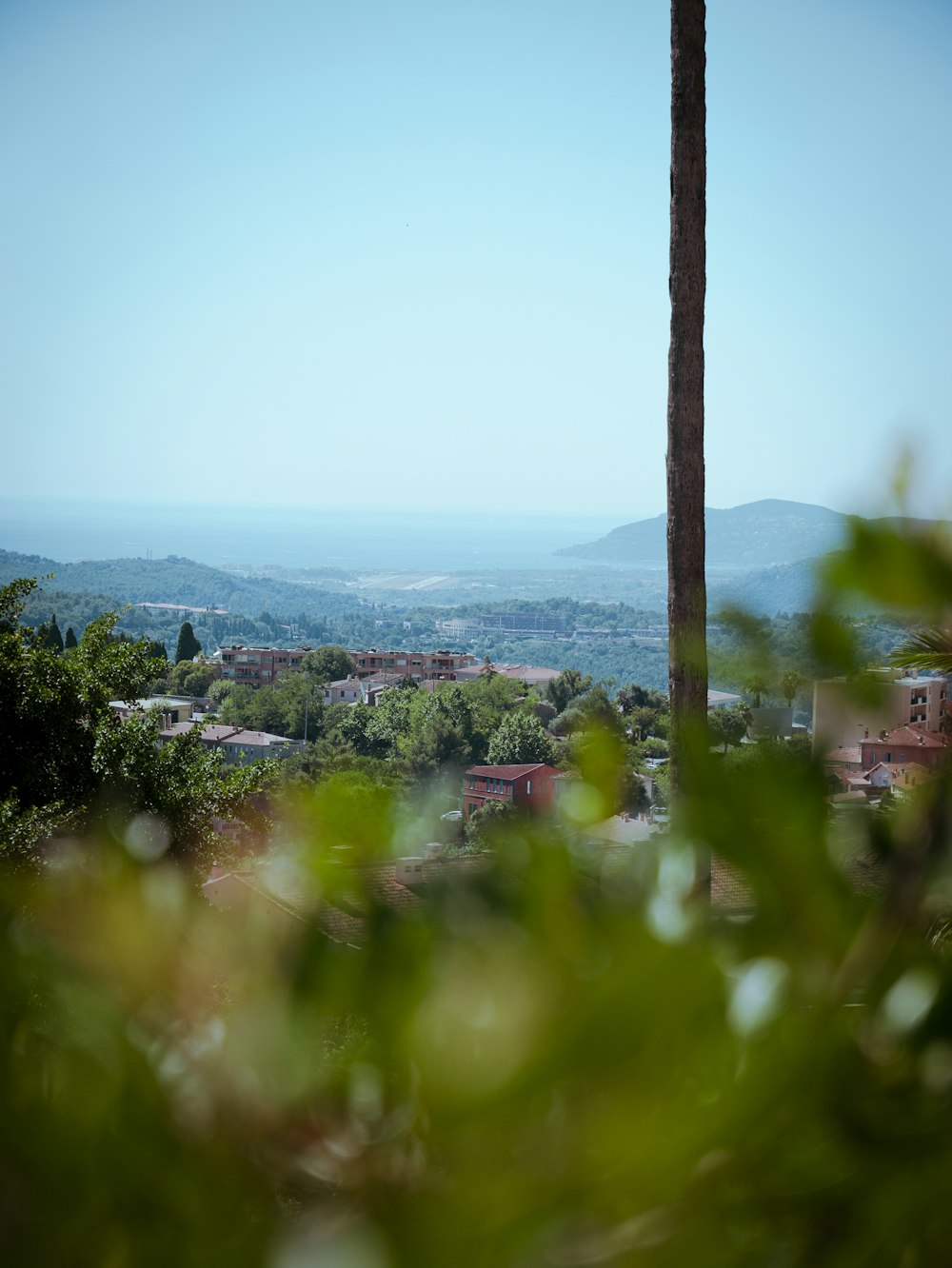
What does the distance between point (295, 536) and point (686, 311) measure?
10938cm

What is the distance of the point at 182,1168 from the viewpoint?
215 mm

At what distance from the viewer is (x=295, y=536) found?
11100cm

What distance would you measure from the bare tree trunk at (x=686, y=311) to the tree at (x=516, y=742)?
696 centimetres

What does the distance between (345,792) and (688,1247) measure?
129 millimetres

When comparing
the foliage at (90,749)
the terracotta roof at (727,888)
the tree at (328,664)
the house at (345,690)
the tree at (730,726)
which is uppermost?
the tree at (730,726)

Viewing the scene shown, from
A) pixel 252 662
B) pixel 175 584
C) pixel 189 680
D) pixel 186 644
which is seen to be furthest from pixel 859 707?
pixel 175 584

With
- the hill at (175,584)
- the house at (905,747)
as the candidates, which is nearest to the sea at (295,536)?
the hill at (175,584)

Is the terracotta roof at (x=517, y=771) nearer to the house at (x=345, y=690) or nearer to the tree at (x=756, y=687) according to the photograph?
the tree at (x=756, y=687)

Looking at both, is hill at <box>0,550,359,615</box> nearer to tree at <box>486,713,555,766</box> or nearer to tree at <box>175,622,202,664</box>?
tree at <box>175,622,202,664</box>

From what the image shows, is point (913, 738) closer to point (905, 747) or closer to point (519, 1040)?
point (905, 747)

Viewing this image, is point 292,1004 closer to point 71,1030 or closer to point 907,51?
point 71,1030

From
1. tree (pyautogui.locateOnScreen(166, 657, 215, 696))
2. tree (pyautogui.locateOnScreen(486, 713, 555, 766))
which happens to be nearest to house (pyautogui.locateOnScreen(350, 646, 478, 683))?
tree (pyautogui.locateOnScreen(166, 657, 215, 696))

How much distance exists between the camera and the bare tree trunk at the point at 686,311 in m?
3.93

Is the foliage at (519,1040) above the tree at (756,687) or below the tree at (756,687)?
below
